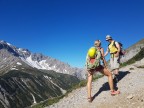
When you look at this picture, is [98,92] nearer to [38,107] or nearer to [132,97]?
[132,97]

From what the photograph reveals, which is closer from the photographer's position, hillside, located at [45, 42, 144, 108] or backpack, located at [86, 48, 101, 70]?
hillside, located at [45, 42, 144, 108]

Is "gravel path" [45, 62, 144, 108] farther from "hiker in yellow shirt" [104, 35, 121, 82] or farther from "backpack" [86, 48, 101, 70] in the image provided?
"backpack" [86, 48, 101, 70]

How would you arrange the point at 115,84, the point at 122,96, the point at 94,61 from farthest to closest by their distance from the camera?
the point at 115,84
the point at 122,96
the point at 94,61

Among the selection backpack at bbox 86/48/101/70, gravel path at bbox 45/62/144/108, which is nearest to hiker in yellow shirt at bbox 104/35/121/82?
gravel path at bbox 45/62/144/108

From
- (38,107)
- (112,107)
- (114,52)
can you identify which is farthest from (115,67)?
(38,107)

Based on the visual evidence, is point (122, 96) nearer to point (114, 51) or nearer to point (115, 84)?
point (115, 84)

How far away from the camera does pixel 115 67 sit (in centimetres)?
2098

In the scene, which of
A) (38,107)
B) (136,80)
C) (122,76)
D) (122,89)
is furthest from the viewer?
(38,107)

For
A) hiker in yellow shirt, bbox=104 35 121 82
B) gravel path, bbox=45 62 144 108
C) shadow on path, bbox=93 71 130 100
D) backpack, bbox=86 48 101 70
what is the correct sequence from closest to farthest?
gravel path, bbox=45 62 144 108 < backpack, bbox=86 48 101 70 < shadow on path, bbox=93 71 130 100 < hiker in yellow shirt, bbox=104 35 121 82

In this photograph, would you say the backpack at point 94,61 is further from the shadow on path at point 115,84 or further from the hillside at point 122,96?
the shadow on path at point 115,84

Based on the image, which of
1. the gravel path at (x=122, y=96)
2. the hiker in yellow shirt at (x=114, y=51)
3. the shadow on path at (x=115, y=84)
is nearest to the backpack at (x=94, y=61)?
the gravel path at (x=122, y=96)

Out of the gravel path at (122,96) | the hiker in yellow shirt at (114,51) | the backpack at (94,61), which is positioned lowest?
the gravel path at (122,96)

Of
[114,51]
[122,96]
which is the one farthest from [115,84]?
[122,96]

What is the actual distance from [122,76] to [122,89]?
385 centimetres
